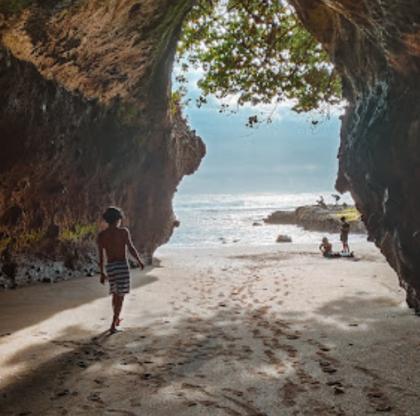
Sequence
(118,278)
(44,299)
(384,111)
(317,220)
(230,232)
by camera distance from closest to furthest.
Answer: (118,278)
(384,111)
(44,299)
(317,220)
(230,232)

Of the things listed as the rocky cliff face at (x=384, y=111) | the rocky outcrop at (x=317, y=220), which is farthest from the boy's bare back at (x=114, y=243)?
the rocky outcrop at (x=317, y=220)

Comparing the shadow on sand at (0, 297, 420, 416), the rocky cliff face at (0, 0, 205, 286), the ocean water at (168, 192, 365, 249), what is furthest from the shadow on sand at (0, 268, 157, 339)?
the ocean water at (168, 192, 365, 249)

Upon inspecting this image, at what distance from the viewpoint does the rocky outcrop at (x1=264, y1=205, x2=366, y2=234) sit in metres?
40.5

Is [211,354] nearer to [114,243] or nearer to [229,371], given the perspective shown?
[229,371]

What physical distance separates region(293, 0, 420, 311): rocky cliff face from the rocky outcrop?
31.3m

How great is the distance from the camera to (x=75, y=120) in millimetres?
12289

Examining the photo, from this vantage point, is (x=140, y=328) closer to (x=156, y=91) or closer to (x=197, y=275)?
(x=197, y=275)

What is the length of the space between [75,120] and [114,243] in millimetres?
6523

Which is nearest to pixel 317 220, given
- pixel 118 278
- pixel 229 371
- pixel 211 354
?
pixel 118 278

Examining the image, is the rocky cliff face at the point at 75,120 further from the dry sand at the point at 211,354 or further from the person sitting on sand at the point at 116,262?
the person sitting on sand at the point at 116,262

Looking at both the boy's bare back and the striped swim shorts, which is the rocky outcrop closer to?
the boy's bare back

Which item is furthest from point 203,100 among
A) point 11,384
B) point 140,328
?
point 11,384

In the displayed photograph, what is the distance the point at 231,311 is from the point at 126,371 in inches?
164

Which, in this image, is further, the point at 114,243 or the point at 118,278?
the point at 114,243
